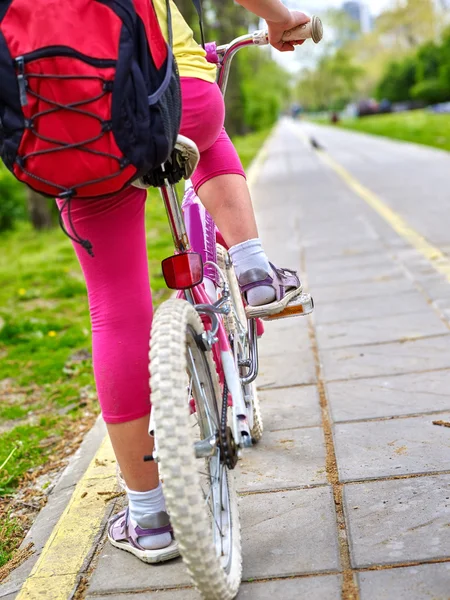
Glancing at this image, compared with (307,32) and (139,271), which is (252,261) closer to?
(139,271)

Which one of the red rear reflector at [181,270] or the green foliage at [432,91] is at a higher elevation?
the red rear reflector at [181,270]

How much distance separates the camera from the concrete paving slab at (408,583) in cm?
199

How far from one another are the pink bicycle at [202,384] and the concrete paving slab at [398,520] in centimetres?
35

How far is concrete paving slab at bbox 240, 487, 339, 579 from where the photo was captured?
2.22m

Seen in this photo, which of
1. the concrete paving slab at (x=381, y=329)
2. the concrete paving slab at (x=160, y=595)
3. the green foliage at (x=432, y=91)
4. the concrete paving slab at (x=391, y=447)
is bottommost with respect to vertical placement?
the green foliage at (x=432, y=91)

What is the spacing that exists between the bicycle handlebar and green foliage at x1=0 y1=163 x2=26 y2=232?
1258 centimetres

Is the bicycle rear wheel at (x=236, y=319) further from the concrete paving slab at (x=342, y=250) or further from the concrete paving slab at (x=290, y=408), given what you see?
the concrete paving slab at (x=342, y=250)

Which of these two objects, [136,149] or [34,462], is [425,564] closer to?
[136,149]

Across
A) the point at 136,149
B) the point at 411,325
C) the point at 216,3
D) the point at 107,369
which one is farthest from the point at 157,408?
the point at 216,3

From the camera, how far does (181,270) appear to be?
2.22m

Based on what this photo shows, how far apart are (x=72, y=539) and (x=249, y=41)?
162 centimetres

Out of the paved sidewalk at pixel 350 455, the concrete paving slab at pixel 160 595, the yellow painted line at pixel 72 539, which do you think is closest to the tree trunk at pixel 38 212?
the paved sidewalk at pixel 350 455

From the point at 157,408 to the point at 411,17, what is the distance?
79.9m

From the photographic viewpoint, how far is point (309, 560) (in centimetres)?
223
